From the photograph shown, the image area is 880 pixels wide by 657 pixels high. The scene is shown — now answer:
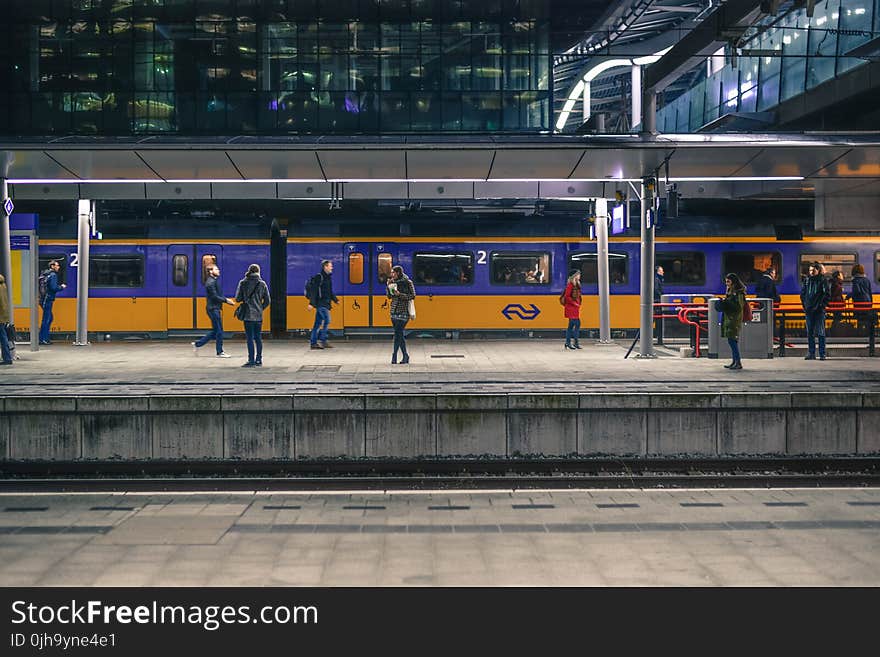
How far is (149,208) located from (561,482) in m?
15.9

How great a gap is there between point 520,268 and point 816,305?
7997 millimetres

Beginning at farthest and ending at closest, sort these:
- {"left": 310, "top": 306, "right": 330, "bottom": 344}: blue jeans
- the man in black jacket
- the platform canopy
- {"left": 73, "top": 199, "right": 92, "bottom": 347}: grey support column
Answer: {"left": 73, "top": 199, "right": 92, "bottom": 347}: grey support column
{"left": 310, "top": 306, "right": 330, "bottom": 344}: blue jeans
the man in black jacket
the platform canopy

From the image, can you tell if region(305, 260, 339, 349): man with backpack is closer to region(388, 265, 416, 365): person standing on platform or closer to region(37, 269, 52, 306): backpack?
region(388, 265, 416, 365): person standing on platform

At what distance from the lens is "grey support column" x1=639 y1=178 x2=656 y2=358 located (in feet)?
58.4

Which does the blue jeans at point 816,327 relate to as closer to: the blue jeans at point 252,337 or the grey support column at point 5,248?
the blue jeans at point 252,337

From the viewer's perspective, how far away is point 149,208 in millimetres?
23406

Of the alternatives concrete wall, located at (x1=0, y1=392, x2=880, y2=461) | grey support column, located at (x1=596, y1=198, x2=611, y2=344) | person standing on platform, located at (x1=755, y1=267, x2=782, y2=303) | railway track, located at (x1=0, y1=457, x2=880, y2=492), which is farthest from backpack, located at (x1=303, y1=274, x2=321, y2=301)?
person standing on platform, located at (x1=755, y1=267, x2=782, y2=303)

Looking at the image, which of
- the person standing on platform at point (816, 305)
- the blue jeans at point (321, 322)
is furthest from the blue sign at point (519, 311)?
the person standing on platform at point (816, 305)

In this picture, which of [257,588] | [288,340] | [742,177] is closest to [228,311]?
[288,340]

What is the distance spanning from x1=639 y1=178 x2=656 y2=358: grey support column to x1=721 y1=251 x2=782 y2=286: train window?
20.4 feet

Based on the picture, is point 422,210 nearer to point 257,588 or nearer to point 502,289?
point 502,289

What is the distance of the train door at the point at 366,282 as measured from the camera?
23.7m

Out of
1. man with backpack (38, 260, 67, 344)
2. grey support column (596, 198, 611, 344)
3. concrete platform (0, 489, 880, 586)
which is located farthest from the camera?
grey support column (596, 198, 611, 344)

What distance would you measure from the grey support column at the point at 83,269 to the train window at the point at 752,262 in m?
14.7
